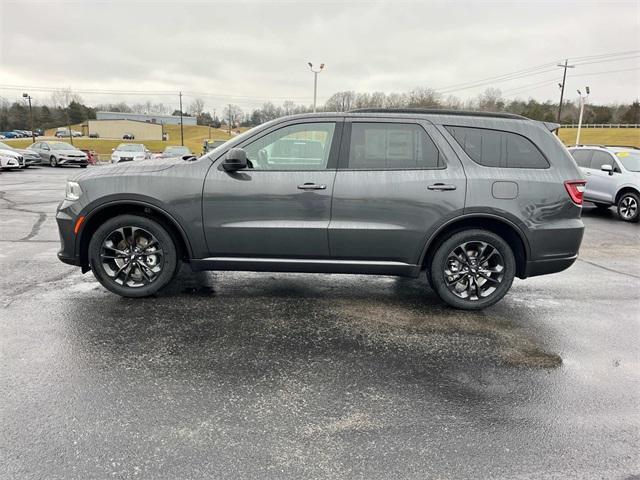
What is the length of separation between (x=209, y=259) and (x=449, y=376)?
256 centimetres

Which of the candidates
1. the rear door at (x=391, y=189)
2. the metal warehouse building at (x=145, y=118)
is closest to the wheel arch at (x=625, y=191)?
the rear door at (x=391, y=189)

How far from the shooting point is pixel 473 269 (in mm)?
4574

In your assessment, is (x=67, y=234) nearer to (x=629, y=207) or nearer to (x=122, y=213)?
(x=122, y=213)

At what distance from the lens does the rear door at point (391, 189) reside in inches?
171

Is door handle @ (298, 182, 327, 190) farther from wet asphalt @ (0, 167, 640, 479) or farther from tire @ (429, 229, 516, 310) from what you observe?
tire @ (429, 229, 516, 310)

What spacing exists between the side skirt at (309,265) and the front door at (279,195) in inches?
2.9

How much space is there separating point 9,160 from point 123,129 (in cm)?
9061

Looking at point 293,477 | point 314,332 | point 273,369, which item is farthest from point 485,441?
point 314,332

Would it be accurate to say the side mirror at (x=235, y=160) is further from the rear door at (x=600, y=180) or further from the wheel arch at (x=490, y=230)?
the rear door at (x=600, y=180)

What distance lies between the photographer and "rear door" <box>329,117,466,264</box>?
4340mm

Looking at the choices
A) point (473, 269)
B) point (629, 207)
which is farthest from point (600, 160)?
point (473, 269)

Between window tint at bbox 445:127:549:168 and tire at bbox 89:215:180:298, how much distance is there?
3143 millimetres

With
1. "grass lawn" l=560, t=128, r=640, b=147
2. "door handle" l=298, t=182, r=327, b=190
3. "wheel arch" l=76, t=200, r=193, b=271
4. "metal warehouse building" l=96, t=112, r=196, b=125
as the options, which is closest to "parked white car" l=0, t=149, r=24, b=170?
"wheel arch" l=76, t=200, r=193, b=271

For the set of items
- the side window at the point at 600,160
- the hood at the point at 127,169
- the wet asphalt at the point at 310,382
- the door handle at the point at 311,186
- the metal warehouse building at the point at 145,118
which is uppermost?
the metal warehouse building at the point at 145,118
